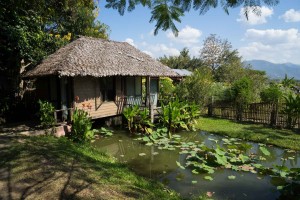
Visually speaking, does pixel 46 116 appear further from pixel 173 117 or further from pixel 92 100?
pixel 173 117

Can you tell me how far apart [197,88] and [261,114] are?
14.8ft

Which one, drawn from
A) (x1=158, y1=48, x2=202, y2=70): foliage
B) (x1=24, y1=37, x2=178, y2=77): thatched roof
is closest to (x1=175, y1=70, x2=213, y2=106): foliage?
(x1=24, y1=37, x2=178, y2=77): thatched roof

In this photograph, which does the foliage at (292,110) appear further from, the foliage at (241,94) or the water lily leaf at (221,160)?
the water lily leaf at (221,160)

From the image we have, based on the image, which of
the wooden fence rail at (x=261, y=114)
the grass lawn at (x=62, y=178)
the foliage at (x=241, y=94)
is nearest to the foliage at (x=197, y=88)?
the wooden fence rail at (x=261, y=114)

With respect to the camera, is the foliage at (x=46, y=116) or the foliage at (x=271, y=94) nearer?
the foliage at (x=46, y=116)

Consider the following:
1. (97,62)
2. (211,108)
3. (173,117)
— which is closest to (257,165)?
(173,117)

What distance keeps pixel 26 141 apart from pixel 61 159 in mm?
2598

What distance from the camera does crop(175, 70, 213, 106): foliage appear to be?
1770 centimetres

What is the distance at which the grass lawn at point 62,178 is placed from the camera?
5309 millimetres

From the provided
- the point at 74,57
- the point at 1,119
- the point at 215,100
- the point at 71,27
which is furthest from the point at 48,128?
the point at 71,27

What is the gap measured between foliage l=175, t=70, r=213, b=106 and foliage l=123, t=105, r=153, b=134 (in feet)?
15.3

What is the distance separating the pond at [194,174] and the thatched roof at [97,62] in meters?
3.75

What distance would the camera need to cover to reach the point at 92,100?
14.4m

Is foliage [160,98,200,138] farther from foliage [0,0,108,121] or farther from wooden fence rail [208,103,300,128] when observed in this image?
foliage [0,0,108,121]
